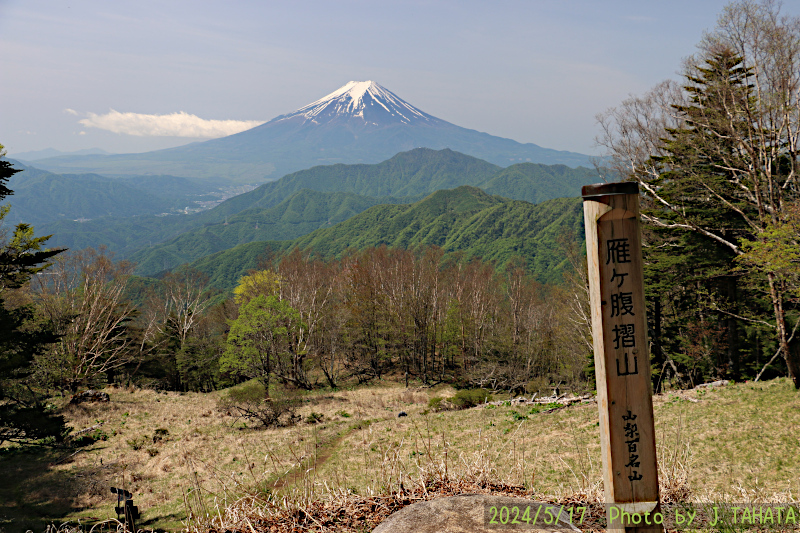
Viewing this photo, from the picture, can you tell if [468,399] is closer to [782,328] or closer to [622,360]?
[782,328]

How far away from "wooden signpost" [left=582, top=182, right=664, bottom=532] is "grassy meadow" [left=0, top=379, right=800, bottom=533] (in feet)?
7.06

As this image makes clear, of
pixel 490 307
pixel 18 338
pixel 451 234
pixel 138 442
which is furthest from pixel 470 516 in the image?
pixel 451 234

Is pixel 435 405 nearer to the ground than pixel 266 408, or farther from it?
nearer to the ground

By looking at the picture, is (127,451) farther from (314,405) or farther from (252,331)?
(252,331)

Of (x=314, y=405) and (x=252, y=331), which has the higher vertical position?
(x=252, y=331)

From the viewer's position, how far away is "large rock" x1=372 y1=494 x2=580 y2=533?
3.42 m

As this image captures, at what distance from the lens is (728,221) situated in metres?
17.7

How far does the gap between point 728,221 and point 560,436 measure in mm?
13240

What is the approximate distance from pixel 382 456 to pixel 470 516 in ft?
7.15

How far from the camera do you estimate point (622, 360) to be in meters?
2.60

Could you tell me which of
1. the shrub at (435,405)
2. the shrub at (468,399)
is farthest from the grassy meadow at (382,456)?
the shrub at (468,399)

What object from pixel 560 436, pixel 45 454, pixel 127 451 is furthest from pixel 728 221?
pixel 45 454

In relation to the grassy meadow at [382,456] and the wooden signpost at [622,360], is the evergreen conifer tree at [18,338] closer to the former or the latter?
the grassy meadow at [382,456]

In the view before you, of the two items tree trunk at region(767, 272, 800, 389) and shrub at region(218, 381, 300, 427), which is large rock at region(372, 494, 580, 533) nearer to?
tree trunk at region(767, 272, 800, 389)
